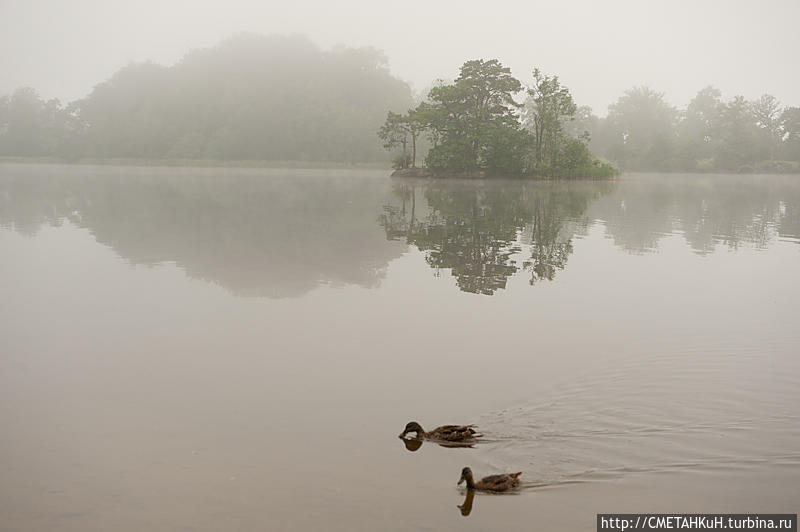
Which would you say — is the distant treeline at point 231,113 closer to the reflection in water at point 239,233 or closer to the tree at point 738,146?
the tree at point 738,146

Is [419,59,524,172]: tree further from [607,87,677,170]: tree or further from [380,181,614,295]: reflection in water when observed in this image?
[607,87,677,170]: tree

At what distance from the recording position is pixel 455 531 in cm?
536

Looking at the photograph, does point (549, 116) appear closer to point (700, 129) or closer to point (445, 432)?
point (445, 432)

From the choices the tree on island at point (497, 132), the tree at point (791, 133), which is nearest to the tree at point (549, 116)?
the tree on island at point (497, 132)

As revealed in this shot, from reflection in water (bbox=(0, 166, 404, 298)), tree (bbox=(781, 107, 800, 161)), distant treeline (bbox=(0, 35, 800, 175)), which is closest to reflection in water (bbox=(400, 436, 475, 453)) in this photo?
reflection in water (bbox=(0, 166, 404, 298))

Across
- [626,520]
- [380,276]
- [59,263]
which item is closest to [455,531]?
[626,520]

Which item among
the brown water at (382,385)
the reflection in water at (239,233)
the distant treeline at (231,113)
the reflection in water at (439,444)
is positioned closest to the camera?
the brown water at (382,385)

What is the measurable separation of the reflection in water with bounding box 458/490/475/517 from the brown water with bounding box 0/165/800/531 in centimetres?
6

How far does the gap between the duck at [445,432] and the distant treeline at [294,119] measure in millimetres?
102622

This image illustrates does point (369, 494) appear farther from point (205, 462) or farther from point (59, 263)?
point (59, 263)

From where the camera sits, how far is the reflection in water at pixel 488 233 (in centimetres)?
1644

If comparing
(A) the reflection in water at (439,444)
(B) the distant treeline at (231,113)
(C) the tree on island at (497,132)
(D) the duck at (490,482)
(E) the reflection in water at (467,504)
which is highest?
(B) the distant treeline at (231,113)

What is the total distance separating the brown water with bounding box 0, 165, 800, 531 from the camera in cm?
584

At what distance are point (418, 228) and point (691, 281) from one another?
11.9 m
